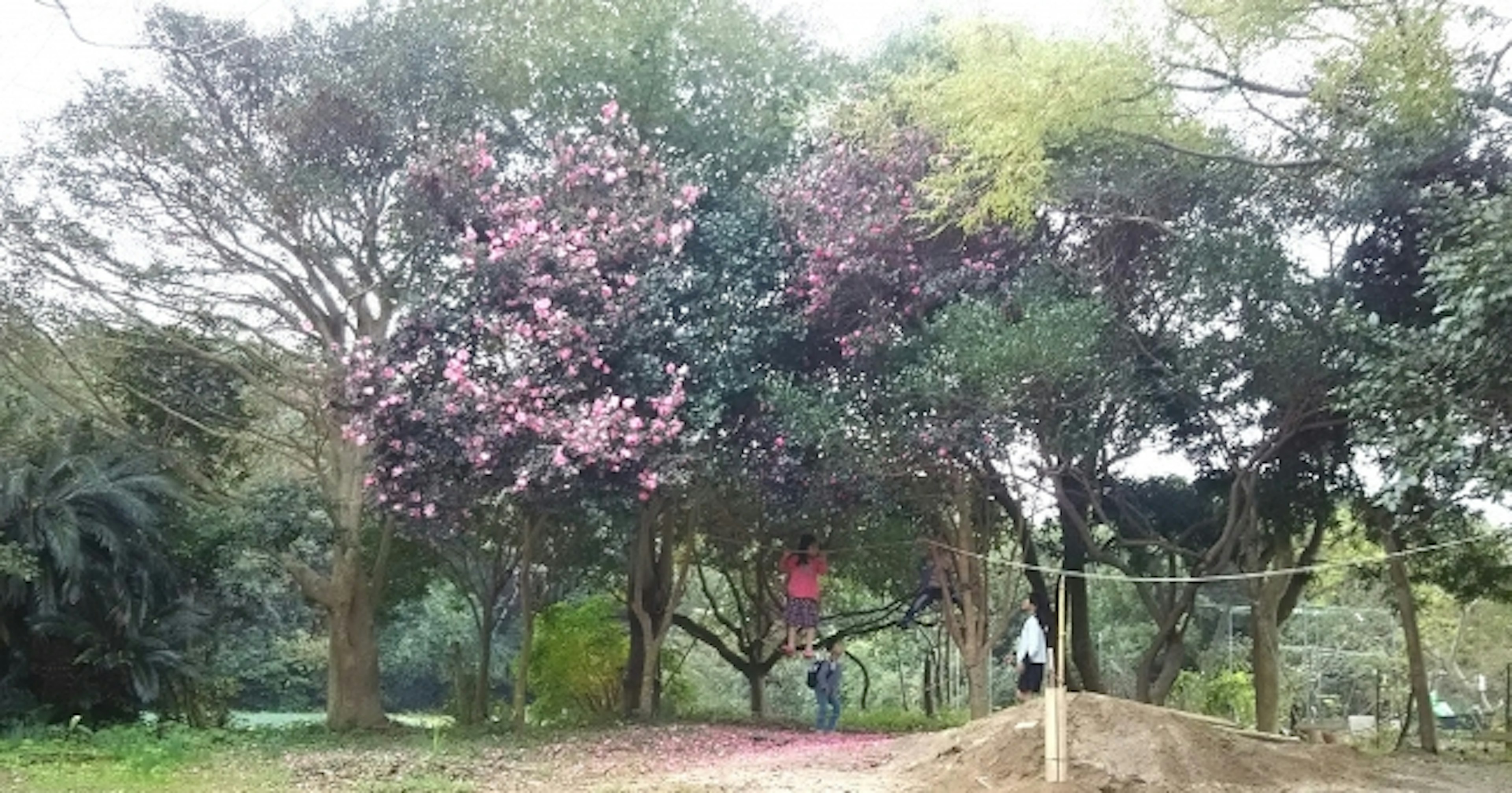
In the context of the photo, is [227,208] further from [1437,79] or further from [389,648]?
[389,648]

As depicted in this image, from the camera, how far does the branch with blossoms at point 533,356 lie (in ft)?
Result: 32.7

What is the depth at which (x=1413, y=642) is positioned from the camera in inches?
435

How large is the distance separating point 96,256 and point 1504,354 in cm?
1056

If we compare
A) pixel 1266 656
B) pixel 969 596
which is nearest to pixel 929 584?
pixel 969 596

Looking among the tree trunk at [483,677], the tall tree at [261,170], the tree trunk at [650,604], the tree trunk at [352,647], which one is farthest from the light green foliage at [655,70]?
the tree trunk at [483,677]

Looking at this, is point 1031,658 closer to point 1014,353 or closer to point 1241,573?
point 1241,573

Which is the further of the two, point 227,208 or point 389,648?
point 389,648

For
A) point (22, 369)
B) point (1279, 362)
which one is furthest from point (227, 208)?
point (1279, 362)

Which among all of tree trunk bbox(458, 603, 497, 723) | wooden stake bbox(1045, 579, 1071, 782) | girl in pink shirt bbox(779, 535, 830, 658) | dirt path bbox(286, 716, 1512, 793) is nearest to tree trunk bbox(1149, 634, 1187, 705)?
girl in pink shirt bbox(779, 535, 830, 658)

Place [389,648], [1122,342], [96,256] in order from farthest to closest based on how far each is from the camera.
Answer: [389,648]
[96,256]
[1122,342]

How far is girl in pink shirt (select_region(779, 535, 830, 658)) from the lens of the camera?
1238cm

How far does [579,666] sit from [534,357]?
5.71 metres

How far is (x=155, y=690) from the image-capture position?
11.8 meters

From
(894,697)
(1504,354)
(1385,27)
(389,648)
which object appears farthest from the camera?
(894,697)
